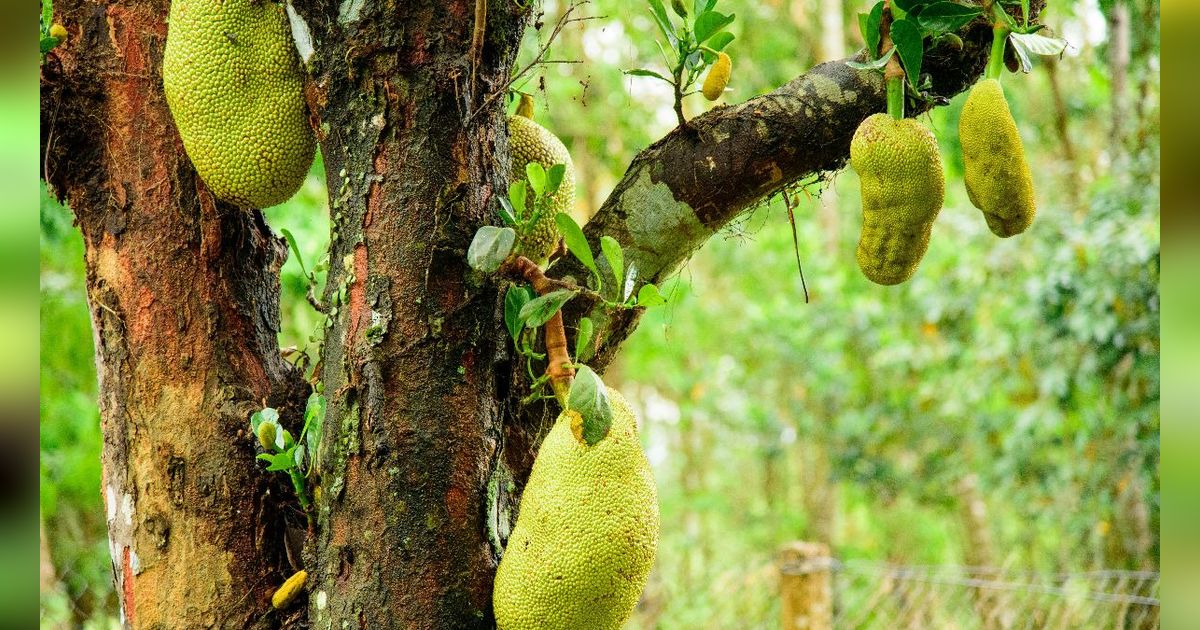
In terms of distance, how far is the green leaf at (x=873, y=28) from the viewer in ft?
3.24

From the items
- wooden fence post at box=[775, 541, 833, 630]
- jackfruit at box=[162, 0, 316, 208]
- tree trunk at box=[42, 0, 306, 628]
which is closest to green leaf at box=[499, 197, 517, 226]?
jackfruit at box=[162, 0, 316, 208]

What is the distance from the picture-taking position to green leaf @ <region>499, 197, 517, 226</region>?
0.97 meters

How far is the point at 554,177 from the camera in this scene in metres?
0.98

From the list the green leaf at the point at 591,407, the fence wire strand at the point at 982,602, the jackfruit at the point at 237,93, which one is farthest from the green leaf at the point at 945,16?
the fence wire strand at the point at 982,602

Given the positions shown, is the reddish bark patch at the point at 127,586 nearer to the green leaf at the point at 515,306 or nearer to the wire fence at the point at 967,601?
the green leaf at the point at 515,306

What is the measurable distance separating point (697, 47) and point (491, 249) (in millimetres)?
301

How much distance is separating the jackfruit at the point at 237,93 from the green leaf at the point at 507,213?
0.22 metres

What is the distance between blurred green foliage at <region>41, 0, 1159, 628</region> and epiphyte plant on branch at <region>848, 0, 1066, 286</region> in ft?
3.67

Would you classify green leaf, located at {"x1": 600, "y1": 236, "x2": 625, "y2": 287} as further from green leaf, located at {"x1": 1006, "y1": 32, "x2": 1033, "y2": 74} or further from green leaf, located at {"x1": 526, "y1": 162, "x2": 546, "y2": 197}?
green leaf, located at {"x1": 1006, "y1": 32, "x2": 1033, "y2": 74}

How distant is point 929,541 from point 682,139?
5.66 m

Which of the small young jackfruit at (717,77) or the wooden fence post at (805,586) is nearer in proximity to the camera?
the small young jackfruit at (717,77)
